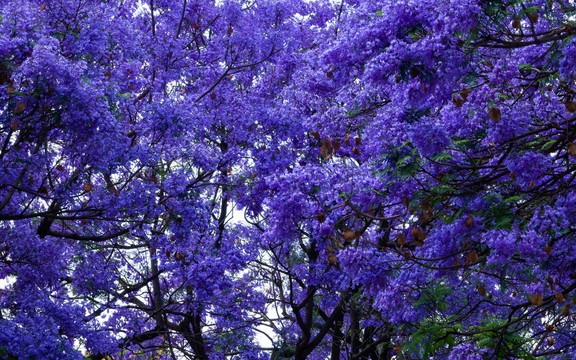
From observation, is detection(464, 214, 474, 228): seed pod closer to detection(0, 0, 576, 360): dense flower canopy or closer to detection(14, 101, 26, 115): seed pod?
detection(0, 0, 576, 360): dense flower canopy

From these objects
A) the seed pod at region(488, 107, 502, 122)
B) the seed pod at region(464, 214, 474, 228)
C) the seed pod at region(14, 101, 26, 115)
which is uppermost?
→ the seed pod at region(14, 101, 26, 115)

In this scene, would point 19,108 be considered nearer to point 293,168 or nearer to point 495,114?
point 293,168

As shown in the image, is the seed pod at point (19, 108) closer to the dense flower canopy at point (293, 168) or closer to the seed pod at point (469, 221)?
the dense flower canopy at point (293, 168)

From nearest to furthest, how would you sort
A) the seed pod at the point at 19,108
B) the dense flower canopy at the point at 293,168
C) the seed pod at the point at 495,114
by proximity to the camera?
the seed pod at the point at 495,114, the dense flower canopy at the point at 293,168, the seed pod at the point at 19,108

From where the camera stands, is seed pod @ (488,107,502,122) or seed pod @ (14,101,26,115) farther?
seed pod @ (14,101,26,115)

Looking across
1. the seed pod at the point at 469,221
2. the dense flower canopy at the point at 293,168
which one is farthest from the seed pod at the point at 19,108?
the seed pod at the point at 469,221

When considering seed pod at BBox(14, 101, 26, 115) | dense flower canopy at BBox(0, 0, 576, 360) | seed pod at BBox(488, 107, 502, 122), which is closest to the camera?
seed pod at BBox(488, 107, 502, 122)

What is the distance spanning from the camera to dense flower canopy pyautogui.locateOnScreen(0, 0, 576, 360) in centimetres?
652

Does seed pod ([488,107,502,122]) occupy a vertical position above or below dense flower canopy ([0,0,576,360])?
below

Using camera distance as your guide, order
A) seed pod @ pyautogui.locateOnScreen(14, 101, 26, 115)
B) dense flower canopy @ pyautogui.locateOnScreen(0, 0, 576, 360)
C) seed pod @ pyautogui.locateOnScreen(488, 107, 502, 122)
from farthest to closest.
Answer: seed pod @ pyautogui.locateOnScreen(14, 101, 26, 115) < dense flower canopy @ pyautogui.locateOnScreen(0, 0, 576, 360) < seed pod @ pyautogui.locateOnScreen(488, 107, 502, 122)

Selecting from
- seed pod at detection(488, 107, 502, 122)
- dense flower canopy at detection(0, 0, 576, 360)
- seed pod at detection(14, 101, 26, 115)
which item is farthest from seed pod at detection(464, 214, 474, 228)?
seed pod at detection(14, 101, 26, 115)

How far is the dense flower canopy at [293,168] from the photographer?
21.4 ft

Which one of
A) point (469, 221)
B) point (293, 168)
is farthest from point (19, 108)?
point (469, 221)

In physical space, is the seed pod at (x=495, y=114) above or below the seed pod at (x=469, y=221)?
above
